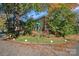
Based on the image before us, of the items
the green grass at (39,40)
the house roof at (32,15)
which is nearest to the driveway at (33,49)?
the green grass at (39,40)

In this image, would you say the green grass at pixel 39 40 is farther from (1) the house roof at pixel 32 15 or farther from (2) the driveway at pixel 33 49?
(1) the house roof at pixel 32 15

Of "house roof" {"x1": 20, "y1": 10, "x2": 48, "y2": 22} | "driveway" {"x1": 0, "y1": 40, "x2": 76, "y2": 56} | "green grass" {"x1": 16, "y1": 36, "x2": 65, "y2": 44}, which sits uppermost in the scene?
"house roof" {"x1": 20, "y1": 10, "x2": 48, "y2": 22}

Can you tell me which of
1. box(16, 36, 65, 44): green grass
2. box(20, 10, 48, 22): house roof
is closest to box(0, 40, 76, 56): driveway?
box(16, 36, 65, 44): green grass

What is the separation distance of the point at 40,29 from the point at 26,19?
165mm

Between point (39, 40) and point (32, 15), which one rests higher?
point (32, 15)

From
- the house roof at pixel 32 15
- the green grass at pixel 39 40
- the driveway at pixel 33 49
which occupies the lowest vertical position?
the driveway at pixel 33 49

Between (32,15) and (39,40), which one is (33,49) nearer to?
(39,40)

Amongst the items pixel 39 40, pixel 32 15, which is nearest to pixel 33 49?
pixel 39 40

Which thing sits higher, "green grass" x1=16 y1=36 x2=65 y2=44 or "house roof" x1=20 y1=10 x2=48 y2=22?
"house roof" x1=20 y1=10 x2=48 y2=22

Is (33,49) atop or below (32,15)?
below

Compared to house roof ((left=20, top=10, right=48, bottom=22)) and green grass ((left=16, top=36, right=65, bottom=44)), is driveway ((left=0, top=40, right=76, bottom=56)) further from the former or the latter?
house roof ((left=20, top=10, right=48, bottom=22))

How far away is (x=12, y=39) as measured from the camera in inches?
131

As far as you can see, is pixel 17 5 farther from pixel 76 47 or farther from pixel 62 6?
pixel 76 47

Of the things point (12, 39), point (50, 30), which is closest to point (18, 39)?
point (12, 39)
